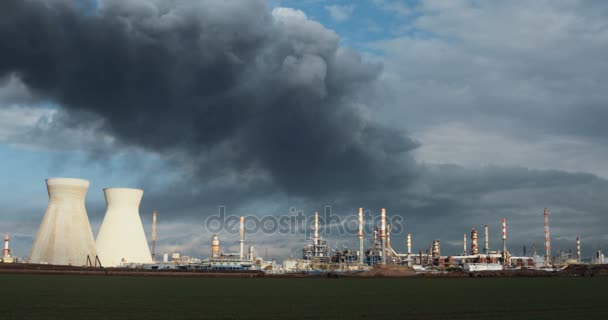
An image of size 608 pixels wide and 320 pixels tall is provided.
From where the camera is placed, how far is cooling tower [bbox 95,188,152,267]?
276ft

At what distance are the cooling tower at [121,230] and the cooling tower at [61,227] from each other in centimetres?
594

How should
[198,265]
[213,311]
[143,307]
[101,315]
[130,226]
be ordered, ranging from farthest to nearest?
1. [198,265]
2. [130,226]
3. [143,307]
4. [213,311]
5. [101,315]

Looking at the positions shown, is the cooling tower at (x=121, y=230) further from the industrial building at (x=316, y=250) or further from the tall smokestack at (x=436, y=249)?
the tall smokestack at (x=436, y=249)

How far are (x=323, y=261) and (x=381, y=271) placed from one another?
161 feet

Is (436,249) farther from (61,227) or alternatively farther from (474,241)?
(61,227)

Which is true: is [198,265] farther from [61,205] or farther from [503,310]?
[503,310]

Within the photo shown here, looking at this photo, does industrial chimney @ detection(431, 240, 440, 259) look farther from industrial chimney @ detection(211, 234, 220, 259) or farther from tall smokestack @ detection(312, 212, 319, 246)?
industrial chimney @ detection(211, 234, 220, 259)

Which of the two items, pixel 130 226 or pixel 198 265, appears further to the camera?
pixel 198 265

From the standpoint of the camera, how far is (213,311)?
17.4 meters

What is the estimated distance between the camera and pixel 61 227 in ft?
253

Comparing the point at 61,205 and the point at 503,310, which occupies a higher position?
the point at 61,205

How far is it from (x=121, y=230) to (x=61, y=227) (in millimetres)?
9527

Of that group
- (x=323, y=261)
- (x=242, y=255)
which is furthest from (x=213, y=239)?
(x=323, y=261)

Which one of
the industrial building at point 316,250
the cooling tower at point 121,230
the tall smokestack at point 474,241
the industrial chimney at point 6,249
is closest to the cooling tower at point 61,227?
the cooling tower at point 121,230
